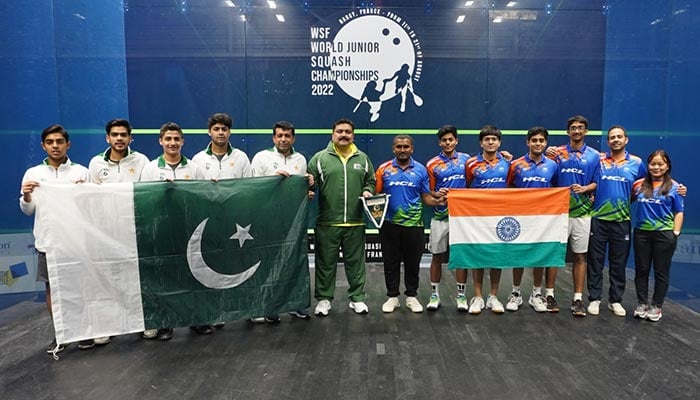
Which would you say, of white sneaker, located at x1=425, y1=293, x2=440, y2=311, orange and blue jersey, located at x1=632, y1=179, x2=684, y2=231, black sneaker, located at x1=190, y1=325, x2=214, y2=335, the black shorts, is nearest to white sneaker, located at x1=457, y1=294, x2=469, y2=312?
white sneaker, located at x1=425, y1=293, x2=440, y2=311

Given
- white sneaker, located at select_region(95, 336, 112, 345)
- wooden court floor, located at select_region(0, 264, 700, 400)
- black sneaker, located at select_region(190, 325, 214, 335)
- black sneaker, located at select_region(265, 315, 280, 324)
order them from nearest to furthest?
1. wooden court floor, located at select_region(0, 264, 700, 400)
2. white sneaker, located at select_region(95, 336, 112, 345)
3. black sneaker, located at select_region(190, 325, 214, 335)
4. black sneaker, located at select_region(265, 315, 280, 324)

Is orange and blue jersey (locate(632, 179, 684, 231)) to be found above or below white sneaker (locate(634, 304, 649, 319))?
above

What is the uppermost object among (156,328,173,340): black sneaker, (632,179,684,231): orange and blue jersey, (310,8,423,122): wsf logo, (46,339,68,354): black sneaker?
(310,8,423,122): wsf logo

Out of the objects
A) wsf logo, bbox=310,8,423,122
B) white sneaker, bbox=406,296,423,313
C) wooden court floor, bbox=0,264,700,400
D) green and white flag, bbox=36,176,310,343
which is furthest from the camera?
wsf logo, bbox=310,8,423,122

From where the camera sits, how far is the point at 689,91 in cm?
378

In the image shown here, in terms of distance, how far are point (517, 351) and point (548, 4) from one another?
12.6 ft

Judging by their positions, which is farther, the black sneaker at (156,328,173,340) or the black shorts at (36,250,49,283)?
the black sneaker at (156,328,173,340)

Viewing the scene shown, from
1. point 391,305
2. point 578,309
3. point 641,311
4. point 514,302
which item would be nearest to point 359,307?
point 391,305

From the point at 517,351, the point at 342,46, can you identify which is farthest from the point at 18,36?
the point at 517,351

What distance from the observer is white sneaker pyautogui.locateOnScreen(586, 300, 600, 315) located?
133 inches

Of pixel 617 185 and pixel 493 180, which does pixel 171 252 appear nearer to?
pixel 493 180

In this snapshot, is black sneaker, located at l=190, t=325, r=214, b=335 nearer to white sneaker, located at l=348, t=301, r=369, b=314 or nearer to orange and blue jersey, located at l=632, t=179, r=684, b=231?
white sneaker, located at l=348, t=301, r=369, b=314

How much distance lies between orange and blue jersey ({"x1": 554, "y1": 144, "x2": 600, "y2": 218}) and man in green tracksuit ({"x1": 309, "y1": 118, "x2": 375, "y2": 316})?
151 cm

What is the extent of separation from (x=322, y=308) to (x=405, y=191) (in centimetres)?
111
